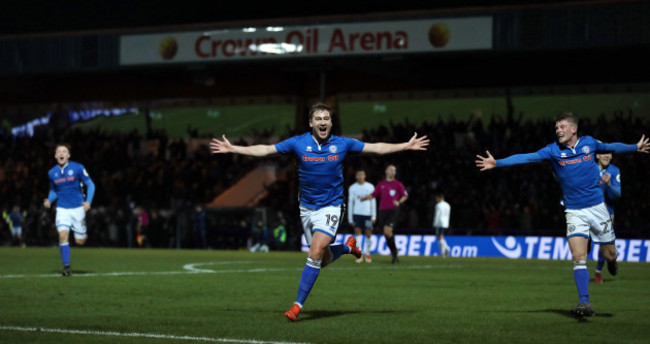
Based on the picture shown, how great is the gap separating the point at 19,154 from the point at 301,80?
14.1 metres

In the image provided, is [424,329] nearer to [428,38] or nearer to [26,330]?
[26,330]

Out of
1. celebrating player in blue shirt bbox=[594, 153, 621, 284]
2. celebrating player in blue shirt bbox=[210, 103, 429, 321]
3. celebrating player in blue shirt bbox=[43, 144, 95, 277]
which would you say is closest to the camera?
celebrating player in blue shirt bbox=[210, 103, 429, 321]

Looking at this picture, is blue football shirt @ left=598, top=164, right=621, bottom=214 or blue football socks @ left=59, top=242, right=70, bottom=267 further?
blue football socks @ left=59, top=242, right=70, bottom=267

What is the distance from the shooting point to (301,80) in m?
46.3

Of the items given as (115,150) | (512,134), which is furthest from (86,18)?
(512,134)

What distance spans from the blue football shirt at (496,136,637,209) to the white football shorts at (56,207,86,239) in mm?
9623

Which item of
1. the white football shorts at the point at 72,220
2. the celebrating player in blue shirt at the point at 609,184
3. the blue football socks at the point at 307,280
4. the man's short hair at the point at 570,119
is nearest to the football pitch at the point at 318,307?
the blue football socks at the point at 307,280

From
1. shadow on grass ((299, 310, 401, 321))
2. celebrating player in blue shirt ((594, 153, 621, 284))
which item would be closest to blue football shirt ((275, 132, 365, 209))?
shadow on grass ((299, 310, 401, 321))

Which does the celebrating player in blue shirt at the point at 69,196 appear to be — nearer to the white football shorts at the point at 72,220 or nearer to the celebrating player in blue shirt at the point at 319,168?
the white football shorts at the point at 72,220

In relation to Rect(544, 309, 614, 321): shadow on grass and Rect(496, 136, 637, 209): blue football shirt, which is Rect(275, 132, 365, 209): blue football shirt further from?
Rect(544, 309, 614, 321): shadow on grass

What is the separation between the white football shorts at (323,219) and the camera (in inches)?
448

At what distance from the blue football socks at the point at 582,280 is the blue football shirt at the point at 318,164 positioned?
2904 millimetres

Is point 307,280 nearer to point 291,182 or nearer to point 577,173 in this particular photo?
point 577,173

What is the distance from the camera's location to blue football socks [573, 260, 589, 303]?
11.4 metres
